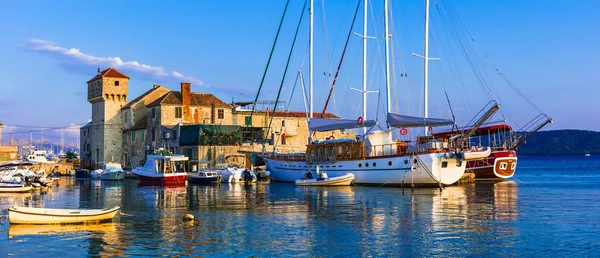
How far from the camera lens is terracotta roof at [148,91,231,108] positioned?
2748 inches

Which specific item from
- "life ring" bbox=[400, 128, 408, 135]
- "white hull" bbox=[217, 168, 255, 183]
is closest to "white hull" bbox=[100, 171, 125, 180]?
"white hull" bbox=[217, 168, 255, 183]

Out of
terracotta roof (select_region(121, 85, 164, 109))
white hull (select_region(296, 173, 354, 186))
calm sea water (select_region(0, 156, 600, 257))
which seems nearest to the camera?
calm sea water (select_region(0, 156, 600, 257))

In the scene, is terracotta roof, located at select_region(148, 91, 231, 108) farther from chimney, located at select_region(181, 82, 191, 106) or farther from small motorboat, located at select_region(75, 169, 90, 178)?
small motorboat, located at select_region(75, 169, 90, 178)

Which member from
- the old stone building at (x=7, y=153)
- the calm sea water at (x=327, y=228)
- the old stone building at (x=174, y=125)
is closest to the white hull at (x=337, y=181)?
the calm sea water at (x=327, y=228)

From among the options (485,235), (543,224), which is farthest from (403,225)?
(543,224)

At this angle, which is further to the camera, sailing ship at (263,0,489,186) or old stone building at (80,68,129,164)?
old stone building at (80,68,129,164)

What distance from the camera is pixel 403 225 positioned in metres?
24.2

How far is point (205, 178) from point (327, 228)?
32.8m

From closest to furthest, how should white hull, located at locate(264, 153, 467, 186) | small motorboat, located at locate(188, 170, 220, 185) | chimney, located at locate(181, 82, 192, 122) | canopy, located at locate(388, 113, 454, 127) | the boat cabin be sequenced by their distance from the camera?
1. white hull, located at locate(264, 153, 467, 186)
2. canopy, located at locate(388, 113, 454, 127)
3. the boat cabin
4. small motorboat, located at locate(188, 170, 220, 185)
5. chimney, located at locate(181, 82, 192, 122)

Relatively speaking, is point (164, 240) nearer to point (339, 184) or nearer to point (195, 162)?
point (339, 184)

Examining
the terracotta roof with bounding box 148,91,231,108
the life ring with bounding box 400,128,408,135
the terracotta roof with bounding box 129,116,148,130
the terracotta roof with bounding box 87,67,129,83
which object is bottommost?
the life ring with bounding box 400,128,408,135

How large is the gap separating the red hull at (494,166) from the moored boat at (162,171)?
1034 inches

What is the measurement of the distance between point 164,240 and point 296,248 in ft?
15.5

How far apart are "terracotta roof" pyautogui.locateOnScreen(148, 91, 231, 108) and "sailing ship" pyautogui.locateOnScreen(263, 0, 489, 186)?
21163 mm
